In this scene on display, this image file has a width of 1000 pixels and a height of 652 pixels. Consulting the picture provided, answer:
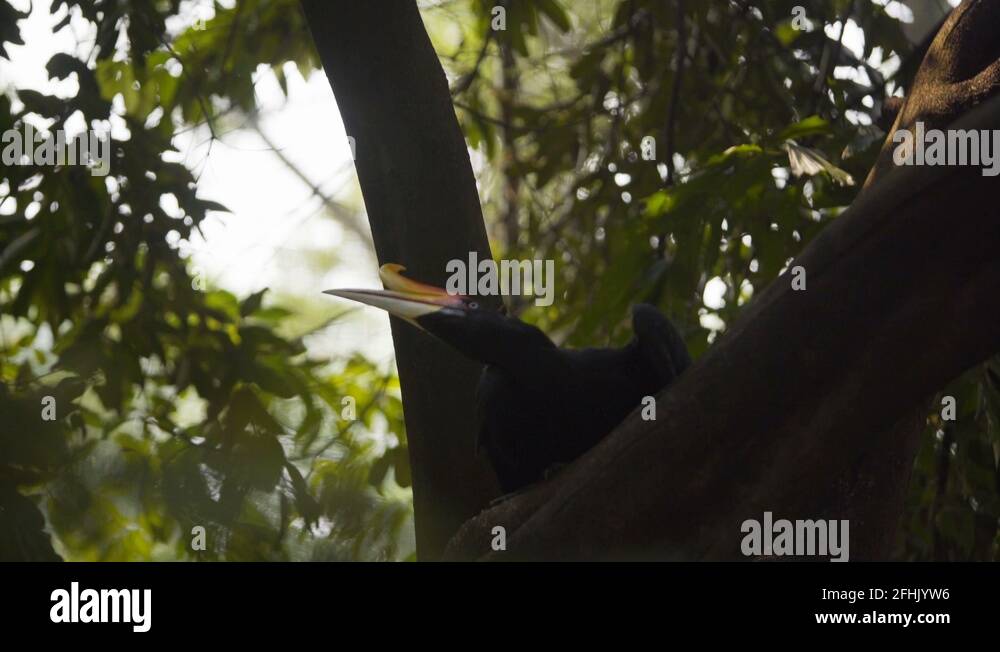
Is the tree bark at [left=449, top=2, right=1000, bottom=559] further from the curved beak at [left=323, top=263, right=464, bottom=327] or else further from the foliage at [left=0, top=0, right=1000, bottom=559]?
the foliage at [left=0, top=0, right=1000, bottom=559]

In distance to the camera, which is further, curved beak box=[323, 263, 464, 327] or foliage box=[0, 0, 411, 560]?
foliage box=[0, 0, 411, 560]

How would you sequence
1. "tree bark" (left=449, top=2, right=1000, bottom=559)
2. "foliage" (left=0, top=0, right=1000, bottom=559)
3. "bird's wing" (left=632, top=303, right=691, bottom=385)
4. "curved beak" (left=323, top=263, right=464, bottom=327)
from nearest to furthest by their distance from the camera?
1. "tree bark" (left=449, top=2, right=1000, bottom=559)
2. "curved beak" (left=323, top=263, right=464, bottom=327)
3. "bird's wing" (left=632, top=303, right=691, bottom=385)
4. "foliage" (left=0, top=0, right=1000, bottom=559)

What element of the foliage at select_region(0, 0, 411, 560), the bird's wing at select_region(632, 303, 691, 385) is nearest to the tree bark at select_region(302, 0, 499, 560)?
the bird's wing at select_region(632, 303, 691, 385)

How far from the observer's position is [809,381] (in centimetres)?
194

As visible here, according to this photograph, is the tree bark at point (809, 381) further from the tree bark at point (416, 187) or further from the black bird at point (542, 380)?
the black bird at point (542, 380)

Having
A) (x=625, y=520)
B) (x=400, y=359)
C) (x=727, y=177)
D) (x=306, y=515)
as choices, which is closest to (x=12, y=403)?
(x=306, y=515)

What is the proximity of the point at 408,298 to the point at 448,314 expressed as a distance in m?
0.11

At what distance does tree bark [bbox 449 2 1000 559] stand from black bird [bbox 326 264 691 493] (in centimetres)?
66

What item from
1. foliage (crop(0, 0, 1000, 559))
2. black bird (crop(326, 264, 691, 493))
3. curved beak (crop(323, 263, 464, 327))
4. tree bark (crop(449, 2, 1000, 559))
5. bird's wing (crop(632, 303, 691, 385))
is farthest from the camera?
foliage (crop(0, 0, 1000, 559))

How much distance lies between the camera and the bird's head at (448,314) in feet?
8.41

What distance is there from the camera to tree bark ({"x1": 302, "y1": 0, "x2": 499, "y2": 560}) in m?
2.59

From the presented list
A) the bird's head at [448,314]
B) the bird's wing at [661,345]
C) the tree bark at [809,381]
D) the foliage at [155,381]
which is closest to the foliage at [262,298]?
the foliage at [155,381]

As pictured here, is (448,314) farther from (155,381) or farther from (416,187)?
(155,381)

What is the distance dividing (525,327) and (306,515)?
3.18 ft
